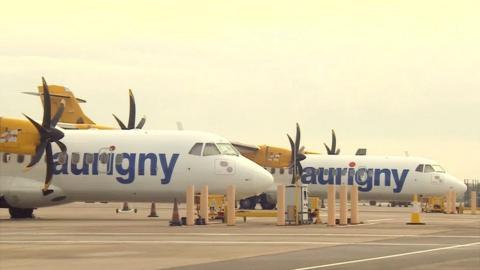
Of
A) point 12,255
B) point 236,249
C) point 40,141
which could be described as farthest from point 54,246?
point 40,141

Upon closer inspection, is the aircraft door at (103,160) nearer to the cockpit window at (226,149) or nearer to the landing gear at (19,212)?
the landing gear at (19,212)

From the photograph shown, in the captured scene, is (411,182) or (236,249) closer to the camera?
(236,249)

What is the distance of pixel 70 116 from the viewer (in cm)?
5519

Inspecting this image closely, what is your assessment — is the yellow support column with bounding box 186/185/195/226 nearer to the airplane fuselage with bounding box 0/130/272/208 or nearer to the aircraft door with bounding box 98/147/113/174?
the airplane fuselage with bounding box 0/130/272/208

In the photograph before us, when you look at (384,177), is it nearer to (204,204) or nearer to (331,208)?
(331,208)

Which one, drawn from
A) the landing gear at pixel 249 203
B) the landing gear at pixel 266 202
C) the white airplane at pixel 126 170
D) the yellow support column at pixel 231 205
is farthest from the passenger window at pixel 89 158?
the landing gear at pixel 266 202

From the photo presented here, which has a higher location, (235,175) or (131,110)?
(131,110)

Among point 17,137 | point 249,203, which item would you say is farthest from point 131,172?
point 249,203

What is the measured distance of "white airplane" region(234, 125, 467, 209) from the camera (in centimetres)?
5641

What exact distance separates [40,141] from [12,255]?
1734 centimetres

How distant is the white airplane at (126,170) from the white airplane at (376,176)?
17.0 m

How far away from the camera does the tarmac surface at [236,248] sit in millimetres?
16984

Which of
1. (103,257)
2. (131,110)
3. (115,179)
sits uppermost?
(131,110)

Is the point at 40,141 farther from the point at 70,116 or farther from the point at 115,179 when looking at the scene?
the point at 70,116
